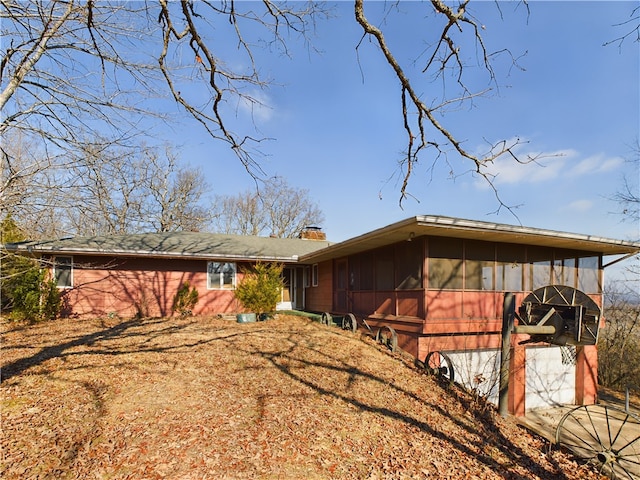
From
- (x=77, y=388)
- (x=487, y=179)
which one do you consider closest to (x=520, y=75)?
(x=487, y=179)

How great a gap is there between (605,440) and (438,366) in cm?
415

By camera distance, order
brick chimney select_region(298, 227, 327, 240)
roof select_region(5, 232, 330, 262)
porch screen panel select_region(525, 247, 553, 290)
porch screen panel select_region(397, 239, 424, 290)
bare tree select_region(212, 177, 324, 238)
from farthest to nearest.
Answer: bare tree select_region(212, 177, 324, 238), brick chimney select_region(298, 227, 327, 240), roof select_region(5, 232, 330, 262), porch screen panel select_region(525, 247, 553, 290), porch screen panel select_region(397, 239, 424, 290)

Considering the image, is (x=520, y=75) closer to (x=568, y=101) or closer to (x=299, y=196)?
(x=568, y=101)

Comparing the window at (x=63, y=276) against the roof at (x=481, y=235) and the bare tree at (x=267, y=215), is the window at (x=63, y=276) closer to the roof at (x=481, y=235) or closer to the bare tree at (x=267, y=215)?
the roof at (x=481, y=235)

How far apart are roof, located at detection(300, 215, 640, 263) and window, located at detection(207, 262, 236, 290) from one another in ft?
19.3

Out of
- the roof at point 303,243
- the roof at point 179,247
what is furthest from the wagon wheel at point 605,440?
the roof at point 179,247

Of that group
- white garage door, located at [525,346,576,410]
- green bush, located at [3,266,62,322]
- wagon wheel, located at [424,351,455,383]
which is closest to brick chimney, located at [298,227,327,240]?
green bush, located at [3,266,62,322]

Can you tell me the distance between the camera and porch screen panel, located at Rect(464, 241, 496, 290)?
9625mm

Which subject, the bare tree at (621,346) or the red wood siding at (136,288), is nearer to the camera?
the red wood siding at (136,288)

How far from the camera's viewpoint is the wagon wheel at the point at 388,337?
9180 mm

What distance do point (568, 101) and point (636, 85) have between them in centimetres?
91

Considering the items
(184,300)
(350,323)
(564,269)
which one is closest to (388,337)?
(350,323)

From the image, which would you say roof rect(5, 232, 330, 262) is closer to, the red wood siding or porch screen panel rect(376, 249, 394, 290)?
the red wood siding

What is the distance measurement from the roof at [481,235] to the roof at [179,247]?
5404mm
